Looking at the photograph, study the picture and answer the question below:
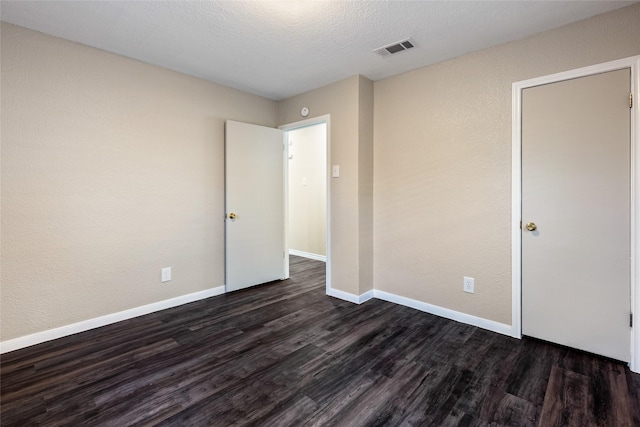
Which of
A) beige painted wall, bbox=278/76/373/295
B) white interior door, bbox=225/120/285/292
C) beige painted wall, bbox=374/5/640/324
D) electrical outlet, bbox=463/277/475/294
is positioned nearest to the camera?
beige painted wall, bbox=374/5/640/324

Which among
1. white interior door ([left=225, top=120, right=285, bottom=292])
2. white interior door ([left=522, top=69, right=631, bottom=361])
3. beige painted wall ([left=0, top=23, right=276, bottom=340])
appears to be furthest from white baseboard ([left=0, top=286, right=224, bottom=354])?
white interior door ([left=522, top=69, right=631, bottom=361])

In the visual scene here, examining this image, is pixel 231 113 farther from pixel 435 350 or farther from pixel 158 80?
pixel 435 350

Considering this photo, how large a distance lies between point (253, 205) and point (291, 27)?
2097mm

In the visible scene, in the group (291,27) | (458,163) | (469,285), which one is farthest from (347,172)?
(469,285)

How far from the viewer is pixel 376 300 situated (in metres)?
3.38

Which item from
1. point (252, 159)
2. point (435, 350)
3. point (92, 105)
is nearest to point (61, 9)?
point (92, 105)

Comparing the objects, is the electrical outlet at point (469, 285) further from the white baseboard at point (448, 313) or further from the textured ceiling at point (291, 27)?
the textured ceiling at point (291, 27)

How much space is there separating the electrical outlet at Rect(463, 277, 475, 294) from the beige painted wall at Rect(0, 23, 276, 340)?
268cm

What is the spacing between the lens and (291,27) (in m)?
2.26

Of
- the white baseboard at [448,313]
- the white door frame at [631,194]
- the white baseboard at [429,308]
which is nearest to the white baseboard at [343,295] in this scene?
the white baseboard at [429,308]

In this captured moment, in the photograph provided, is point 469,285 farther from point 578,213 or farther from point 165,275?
point 165,275

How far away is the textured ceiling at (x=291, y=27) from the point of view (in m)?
2.01

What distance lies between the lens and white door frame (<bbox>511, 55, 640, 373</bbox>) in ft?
6.52

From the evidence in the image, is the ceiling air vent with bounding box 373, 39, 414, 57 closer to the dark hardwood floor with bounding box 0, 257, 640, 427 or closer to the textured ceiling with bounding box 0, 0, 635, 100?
the textured ceiling with bounding box 0, 0, 635, 100
